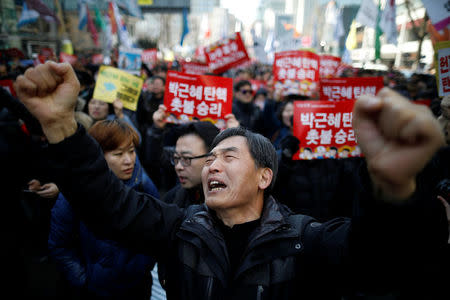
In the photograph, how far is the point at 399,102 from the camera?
718 mm

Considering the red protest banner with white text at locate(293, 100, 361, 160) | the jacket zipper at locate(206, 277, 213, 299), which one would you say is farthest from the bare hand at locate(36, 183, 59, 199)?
the red protest banner with white text at locate(293, 100, 361, 160)

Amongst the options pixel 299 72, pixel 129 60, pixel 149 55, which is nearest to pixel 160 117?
pixel 299 72

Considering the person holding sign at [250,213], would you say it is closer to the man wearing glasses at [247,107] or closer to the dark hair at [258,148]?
the dark hair at [258,148]

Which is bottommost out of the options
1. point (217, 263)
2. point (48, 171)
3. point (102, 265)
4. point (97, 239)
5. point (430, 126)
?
point (102, 265)

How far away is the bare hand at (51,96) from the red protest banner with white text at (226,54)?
485cm

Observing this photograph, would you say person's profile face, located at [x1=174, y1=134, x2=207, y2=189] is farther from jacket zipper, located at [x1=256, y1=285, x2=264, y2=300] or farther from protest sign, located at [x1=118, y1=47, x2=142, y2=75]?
protest sign, located at [x1=118, y1=47, x2=142, y2=75]

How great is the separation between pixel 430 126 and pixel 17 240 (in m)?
4.70

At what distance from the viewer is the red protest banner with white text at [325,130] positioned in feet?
10.00

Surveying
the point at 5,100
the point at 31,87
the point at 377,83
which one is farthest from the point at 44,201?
the point at 377,83

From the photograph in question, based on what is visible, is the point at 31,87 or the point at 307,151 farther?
the point at 307,151

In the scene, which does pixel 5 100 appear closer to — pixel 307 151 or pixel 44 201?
pixel 44 201

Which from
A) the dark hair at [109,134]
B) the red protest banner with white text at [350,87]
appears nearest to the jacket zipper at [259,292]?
the dark hair at [109,134]

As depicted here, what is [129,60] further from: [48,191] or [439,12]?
[439,12]

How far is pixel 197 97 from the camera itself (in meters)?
3.42
